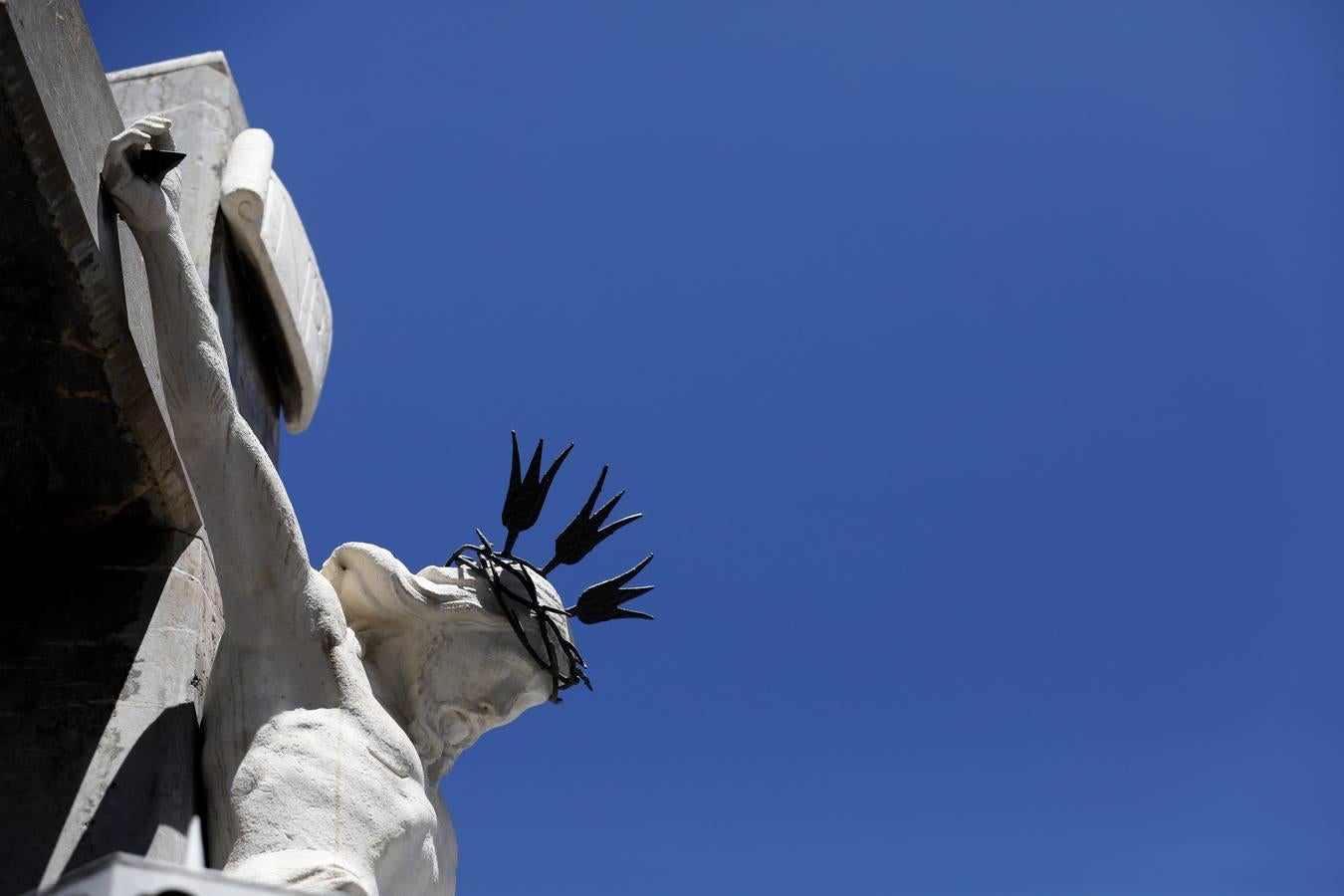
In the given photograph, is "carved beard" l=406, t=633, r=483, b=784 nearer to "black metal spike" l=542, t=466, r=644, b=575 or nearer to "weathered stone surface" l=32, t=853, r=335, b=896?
"black metal spike" l=542, t=466, r=644, b=575

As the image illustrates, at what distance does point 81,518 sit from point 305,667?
91 centimetres

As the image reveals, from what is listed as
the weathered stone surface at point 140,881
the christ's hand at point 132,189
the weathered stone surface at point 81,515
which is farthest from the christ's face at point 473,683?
the weathered stone surface at point 140,881

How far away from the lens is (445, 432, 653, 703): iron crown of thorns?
5.39 m

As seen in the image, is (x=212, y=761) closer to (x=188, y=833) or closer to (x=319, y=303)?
(x=188, y=833)

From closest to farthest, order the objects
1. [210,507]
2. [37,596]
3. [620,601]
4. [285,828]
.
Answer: [285,828]
[210,507]
[37,596]
[620,601]

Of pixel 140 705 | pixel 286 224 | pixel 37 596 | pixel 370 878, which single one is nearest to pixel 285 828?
pixel 370 878

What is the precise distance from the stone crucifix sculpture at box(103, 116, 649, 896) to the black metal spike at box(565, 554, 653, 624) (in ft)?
1.12

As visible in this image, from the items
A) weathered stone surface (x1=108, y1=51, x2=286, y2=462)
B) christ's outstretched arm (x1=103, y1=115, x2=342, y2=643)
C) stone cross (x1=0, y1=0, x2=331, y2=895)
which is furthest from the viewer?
weathered stone surface (x1=108, y1=51, x2=286, y2=462)

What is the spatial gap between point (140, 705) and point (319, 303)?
269cm

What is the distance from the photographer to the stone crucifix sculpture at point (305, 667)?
14.9ft

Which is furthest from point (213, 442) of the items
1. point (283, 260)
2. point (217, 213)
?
point (283, 260)

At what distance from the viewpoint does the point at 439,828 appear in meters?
5.05

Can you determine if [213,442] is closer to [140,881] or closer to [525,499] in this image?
[525,499]

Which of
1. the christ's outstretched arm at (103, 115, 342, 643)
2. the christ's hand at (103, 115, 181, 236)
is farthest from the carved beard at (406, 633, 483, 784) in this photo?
the christ's hand at (103, 115, 181, 236)
